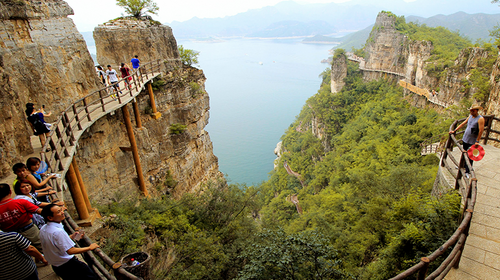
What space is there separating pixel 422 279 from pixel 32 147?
8686 mm

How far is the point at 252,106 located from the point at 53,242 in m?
86.3

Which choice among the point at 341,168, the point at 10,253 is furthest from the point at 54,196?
the point at 341,168

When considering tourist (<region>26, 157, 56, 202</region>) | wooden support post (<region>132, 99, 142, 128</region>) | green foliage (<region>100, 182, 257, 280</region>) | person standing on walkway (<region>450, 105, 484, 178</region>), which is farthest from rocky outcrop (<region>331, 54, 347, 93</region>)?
tourist (<region>26, 157, 56, 202</region>)

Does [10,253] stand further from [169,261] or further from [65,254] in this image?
[169,261]

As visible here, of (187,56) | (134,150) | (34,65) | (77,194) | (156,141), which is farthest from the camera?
(187,56)

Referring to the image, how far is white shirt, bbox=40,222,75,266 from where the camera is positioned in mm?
3506

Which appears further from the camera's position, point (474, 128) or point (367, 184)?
point (367, 184)

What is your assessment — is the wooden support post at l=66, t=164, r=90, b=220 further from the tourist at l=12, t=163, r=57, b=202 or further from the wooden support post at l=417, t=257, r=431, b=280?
the wooden support post at l=417, t=257, r=431, b=280

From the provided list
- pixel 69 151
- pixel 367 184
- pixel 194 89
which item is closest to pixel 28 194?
pixel 69 151

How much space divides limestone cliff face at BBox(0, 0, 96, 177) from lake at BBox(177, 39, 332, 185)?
121 ft

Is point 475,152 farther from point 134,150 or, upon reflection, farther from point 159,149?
point 159,149

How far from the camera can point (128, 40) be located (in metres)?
13.0

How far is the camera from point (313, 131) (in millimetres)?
53812

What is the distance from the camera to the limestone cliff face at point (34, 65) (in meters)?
6.11
